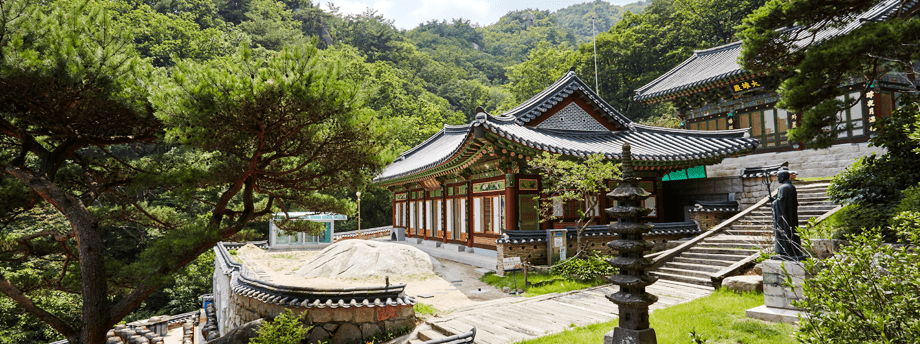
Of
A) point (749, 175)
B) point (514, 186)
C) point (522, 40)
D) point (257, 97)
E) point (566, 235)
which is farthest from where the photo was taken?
point (522, 40)

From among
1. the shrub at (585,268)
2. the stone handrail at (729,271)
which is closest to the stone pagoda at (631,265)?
the stone handrail at (729,271)

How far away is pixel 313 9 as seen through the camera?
58.7 metres

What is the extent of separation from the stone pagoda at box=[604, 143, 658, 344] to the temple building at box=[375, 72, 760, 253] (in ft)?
23.3

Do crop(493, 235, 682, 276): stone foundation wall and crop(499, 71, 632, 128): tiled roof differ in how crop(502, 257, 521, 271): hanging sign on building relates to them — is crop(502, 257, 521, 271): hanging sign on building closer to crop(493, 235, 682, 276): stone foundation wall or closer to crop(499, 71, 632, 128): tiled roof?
crop(493, 235, 682, 276): stone foundation wall

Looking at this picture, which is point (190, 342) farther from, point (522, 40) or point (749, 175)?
point (522, 40)

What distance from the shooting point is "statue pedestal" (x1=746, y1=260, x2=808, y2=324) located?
632 centimetres

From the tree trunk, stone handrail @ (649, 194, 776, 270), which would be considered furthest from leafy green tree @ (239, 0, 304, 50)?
stone handrail @ (649, 194, 776, 270)

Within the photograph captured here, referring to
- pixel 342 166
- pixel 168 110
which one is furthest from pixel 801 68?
pixel 168 110

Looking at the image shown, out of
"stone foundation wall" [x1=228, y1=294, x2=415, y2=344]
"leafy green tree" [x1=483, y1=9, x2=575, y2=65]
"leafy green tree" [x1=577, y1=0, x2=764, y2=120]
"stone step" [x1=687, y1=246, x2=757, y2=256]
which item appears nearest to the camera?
"stone foundation wall" [x1=228, y1=294, x2=415, y2=344]

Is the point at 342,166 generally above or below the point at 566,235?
above

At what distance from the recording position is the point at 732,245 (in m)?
11.0

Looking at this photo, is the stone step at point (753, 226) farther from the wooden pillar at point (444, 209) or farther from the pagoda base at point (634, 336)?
the wooden pillar at point (444, 209)

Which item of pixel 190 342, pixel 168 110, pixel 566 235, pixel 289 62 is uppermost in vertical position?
pixel 289 62

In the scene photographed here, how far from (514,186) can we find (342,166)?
237 inches
